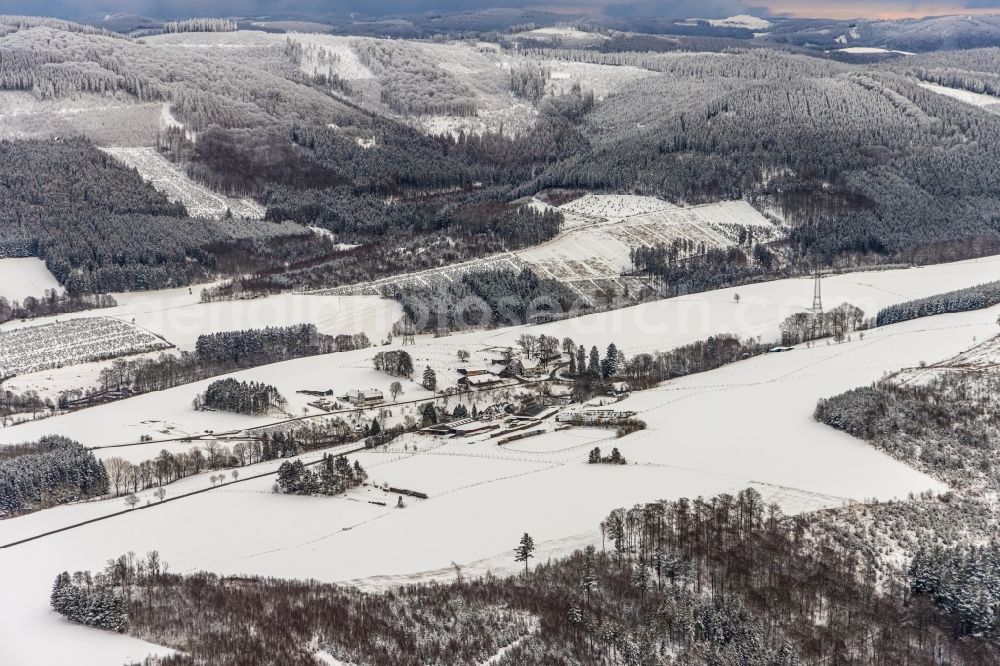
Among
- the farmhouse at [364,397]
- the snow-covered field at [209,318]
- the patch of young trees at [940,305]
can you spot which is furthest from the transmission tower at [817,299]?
the farmhouse at [364,397]

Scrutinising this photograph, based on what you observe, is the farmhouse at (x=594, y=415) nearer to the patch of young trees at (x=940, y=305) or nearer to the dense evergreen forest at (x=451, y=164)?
the patch of young trees at (x=940, y=305)

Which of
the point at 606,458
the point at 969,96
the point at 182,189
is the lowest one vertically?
the point at 606,458

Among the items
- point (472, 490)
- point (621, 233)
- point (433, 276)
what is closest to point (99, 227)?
point (433, 276)

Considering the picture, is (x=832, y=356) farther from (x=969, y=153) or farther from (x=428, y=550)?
(x=969, y=153)

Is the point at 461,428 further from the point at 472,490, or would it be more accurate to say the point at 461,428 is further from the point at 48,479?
the point at 48,479

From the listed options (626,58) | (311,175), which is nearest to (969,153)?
(311,175)

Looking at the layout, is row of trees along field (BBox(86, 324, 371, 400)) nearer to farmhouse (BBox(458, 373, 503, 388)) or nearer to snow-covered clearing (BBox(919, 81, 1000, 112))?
farmhouse (BBox(458, 373, 503, 388))
